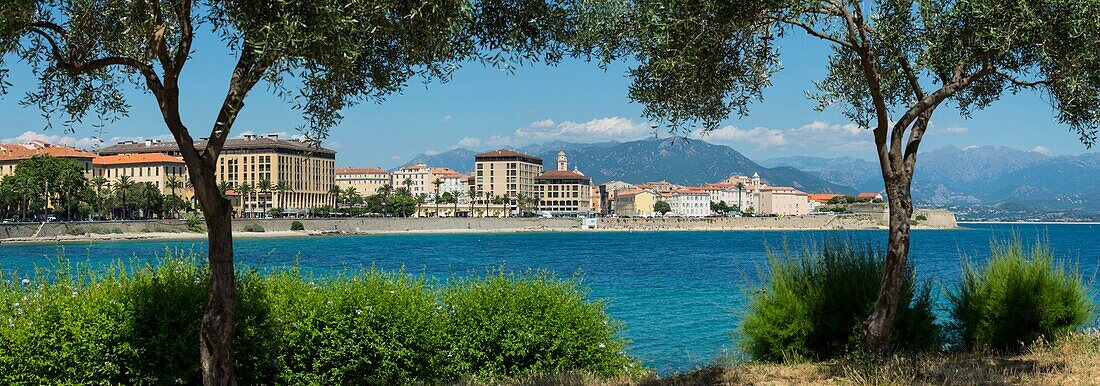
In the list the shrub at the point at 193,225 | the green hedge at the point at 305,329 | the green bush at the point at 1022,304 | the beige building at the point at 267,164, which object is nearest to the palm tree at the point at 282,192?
the beige building at the point at 267,164

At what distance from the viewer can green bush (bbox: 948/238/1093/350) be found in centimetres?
1111

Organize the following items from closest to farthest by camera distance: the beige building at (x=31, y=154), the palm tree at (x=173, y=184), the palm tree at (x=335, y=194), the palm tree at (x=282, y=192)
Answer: the palm tree at (x=173, y=184) → the beige building at (x=31, y=154) → the palm tree at (x=282, y=192) → the palm tree at (x=335, y=194)

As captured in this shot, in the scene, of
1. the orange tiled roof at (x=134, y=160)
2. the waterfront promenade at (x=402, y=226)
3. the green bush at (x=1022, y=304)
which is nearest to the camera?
the green bush at (x=1022, y=304)

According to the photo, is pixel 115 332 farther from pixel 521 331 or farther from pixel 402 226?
pixel 402 226

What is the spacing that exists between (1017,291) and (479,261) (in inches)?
2470

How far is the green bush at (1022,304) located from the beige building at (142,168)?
6239 inches

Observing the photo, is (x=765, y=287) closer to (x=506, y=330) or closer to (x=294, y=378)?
(x=506, y=330)

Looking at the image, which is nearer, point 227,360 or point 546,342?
point 227,360

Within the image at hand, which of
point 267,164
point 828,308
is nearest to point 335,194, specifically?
point 267,164

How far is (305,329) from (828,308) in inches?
250

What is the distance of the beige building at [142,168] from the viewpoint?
154750 mm

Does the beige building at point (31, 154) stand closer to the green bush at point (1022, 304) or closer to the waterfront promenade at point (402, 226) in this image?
the waterfront promenade at point (402, 226)

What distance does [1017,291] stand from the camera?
1118cm

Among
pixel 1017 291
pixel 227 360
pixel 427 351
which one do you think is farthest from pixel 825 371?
pixel 227 360
